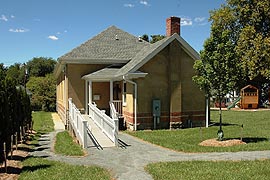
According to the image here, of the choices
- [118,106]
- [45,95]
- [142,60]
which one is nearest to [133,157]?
[142,60]

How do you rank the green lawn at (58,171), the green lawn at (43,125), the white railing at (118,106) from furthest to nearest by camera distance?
the green lawn at (43,125)
the white railing at (118,106)
the green lawn at (58,171)

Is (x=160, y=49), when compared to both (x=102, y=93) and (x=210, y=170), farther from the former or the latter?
(x=210, y=170)

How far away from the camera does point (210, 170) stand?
8883 millimetres

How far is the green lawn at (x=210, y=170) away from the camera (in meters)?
8.24

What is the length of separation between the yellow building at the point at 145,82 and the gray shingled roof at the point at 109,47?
0.24 ft

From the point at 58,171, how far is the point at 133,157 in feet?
10.2

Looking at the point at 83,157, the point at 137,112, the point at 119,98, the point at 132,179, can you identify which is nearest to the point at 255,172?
the point at 132,179

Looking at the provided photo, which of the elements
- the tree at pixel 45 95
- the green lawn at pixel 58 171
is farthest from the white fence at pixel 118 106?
the tree at pixel 45 95

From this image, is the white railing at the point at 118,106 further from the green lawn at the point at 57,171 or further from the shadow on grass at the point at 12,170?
the shadow on grass at the point at 12,170

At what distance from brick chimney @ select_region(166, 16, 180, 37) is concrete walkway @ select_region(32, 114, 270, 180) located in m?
9.89

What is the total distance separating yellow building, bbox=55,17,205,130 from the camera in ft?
64.0

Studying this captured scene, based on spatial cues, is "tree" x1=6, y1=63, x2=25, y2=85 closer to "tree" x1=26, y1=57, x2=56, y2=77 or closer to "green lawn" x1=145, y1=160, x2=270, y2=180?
"green lawn" x1=145, y1=160, x2=270, y2=180

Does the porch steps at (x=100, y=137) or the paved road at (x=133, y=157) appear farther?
the porch steps at (x=100, y=137)

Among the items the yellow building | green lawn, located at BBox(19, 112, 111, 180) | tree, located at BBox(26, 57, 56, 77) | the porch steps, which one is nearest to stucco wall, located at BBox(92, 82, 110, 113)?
the yellow building
